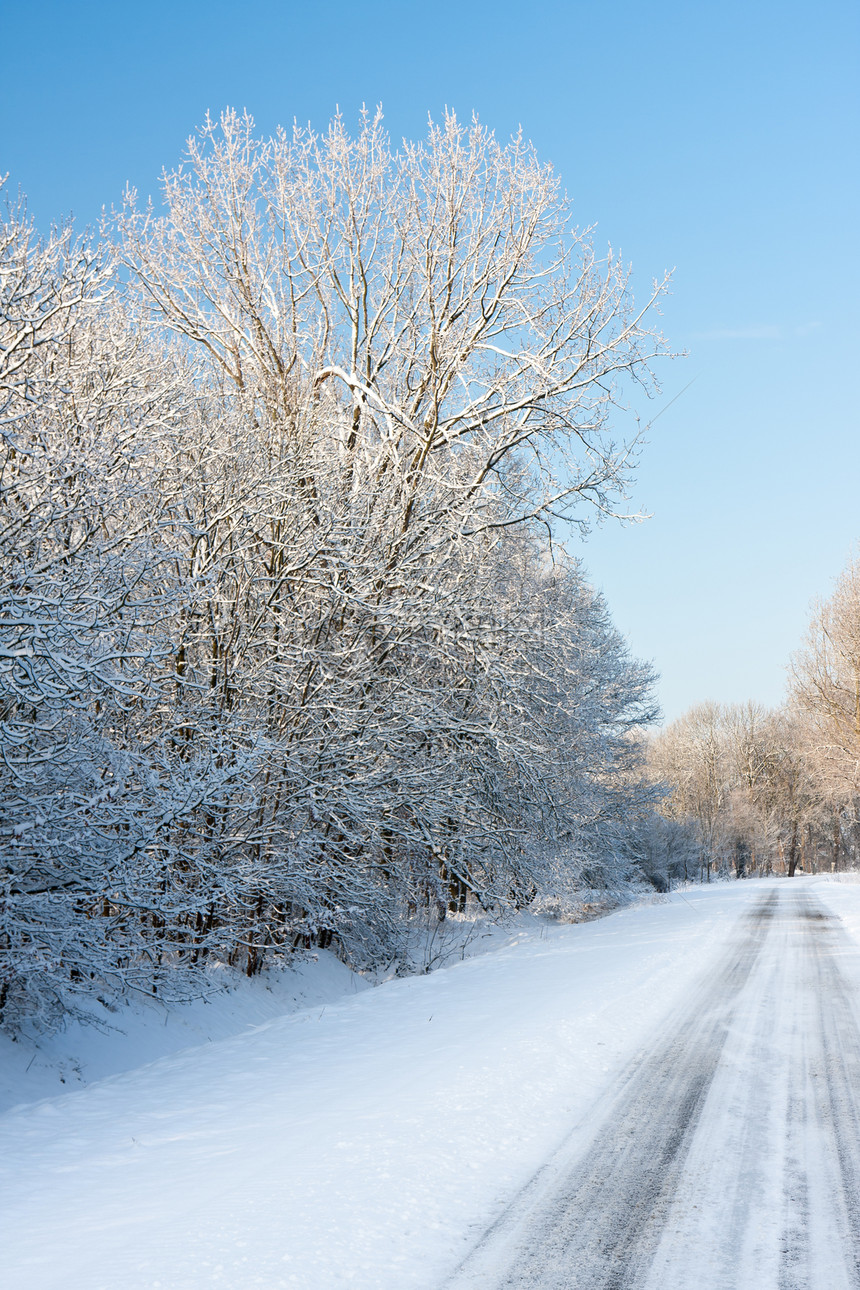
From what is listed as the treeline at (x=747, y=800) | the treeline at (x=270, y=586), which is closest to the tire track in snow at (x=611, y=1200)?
the treeline at (x=270, y=586)

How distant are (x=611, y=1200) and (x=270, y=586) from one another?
353 inches

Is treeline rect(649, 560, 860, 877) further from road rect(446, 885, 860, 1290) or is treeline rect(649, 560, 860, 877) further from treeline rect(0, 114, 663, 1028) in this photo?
road rect(446, 885, 860, 1290)

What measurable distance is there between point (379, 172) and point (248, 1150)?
1410 cm

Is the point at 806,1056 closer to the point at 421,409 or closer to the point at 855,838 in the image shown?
the point at 421,409

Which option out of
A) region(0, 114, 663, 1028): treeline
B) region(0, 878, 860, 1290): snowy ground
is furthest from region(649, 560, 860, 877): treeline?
region(0, 878, 860, 1290): snowy ground

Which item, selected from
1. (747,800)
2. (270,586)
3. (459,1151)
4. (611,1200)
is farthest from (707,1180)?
(747,800)

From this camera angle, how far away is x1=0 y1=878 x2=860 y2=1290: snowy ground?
11.1 ft

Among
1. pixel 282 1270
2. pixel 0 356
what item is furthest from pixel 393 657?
pixel 282 1270

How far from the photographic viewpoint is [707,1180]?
13.4 ft

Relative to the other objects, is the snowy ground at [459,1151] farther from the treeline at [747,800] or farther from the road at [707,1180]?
the treeline at [747,800]

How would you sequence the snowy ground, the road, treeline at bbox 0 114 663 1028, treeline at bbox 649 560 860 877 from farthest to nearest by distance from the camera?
1. treeline at bbox 649 560 860 877
2. treeline at bbox 0 114 663 1028
3. the snowy ground
4. the road

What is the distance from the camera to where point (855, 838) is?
66750 mm

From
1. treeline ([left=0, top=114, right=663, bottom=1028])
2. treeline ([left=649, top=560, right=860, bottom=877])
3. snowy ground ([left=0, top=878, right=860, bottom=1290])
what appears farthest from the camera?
treeline ([left=649, top=560, right=860, bottom=877])

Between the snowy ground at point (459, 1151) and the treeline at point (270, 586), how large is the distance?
167 centimetres
